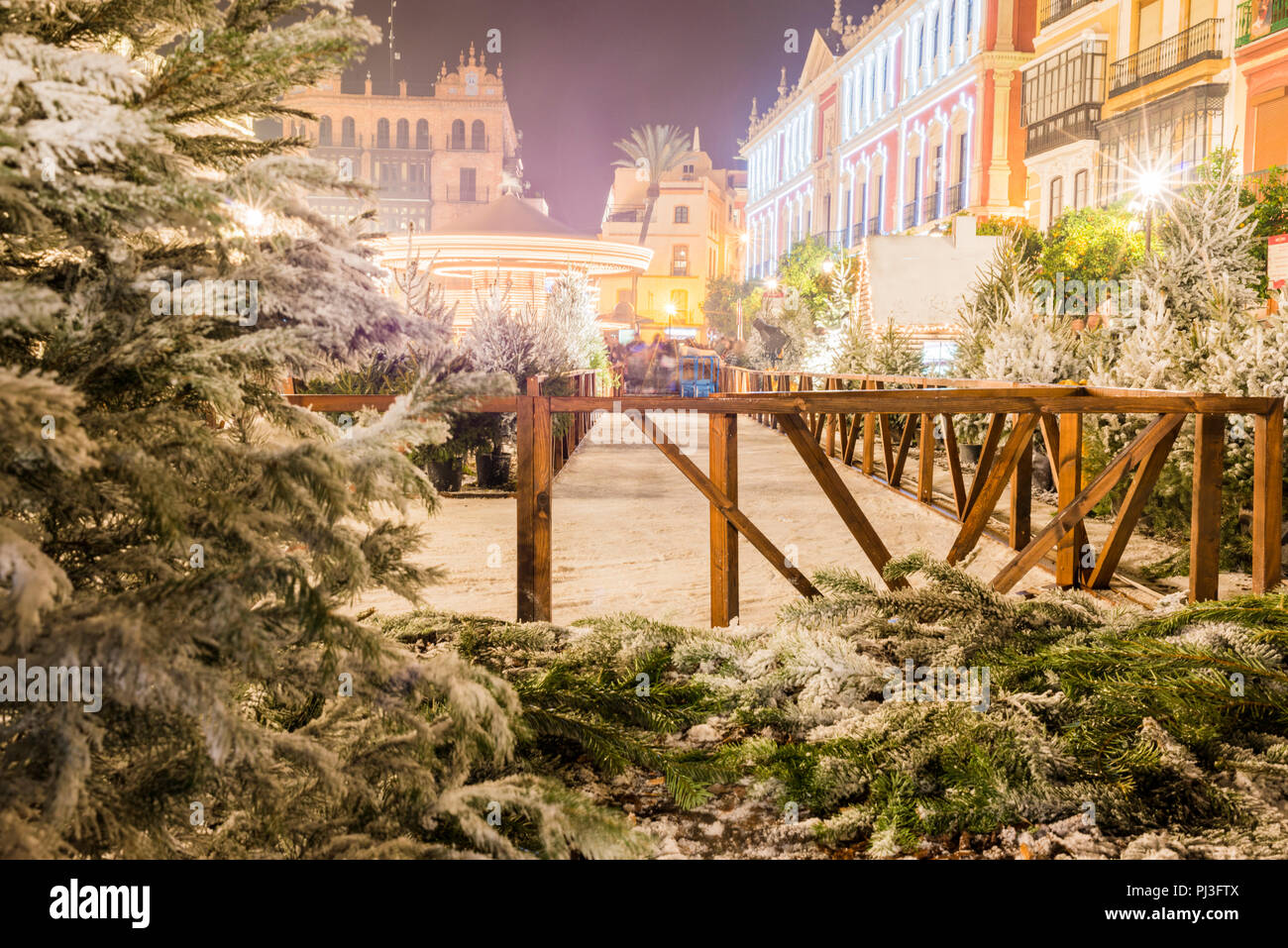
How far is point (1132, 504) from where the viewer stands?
15.6ft

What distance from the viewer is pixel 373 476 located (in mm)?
1558

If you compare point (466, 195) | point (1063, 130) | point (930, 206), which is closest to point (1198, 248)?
point (1063, 130)

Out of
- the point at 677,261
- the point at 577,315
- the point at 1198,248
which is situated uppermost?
the point at 677,261

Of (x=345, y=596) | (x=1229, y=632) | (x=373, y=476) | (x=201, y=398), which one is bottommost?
(x=1229, y=632)

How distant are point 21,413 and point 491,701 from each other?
80 cm

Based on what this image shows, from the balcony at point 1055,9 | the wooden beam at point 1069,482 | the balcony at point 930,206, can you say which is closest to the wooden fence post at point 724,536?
the wooden beam at point 1069,482

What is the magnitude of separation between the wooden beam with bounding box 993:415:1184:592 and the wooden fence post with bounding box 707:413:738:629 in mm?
1164

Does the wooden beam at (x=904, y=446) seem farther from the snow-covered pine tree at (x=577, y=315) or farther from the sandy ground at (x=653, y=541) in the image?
the snow-covered pine tree at (x=577, y=315)

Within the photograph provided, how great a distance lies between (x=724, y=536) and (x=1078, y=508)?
1.59 metres

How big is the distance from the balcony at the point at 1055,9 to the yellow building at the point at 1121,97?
4cm

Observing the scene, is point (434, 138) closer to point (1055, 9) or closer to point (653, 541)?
point (1055, 9)

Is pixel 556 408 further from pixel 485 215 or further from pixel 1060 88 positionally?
pixel 1060 88

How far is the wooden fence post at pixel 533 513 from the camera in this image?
4469mm

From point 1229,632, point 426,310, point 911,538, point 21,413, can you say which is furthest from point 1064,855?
point 426,310
